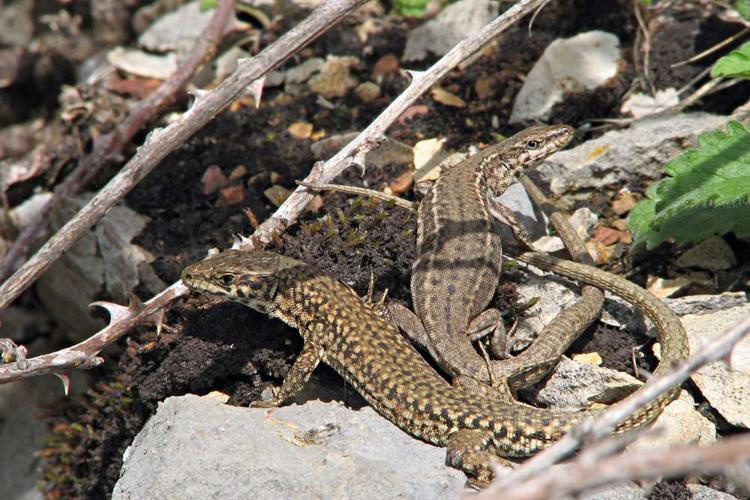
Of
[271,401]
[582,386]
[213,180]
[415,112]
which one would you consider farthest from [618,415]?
[213,180]

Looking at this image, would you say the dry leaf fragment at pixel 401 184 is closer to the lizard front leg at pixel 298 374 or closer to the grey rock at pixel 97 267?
the lizard front leg at pixel 298 374

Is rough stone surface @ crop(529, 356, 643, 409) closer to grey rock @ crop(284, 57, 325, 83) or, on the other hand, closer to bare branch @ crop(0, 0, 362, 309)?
bare branch @ crop(0, 0, 362, 309)

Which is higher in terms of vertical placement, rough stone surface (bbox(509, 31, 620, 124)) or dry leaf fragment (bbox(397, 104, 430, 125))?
rough stone surface (bbox(509, 31, 620, 124))

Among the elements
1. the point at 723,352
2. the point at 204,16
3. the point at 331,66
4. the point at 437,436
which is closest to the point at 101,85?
the point at 204,16

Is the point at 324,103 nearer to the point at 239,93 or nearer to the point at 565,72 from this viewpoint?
the point at 239,93

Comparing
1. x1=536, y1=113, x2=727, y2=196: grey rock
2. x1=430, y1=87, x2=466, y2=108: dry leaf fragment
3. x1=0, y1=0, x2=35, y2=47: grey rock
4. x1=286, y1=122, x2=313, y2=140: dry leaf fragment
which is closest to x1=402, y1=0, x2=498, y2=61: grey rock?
x1=430, y1=87, x2=466, y2=108: dry leaf fragment

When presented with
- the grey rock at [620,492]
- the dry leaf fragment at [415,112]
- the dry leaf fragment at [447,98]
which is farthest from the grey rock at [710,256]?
the dry leaf fragment at [415,112]

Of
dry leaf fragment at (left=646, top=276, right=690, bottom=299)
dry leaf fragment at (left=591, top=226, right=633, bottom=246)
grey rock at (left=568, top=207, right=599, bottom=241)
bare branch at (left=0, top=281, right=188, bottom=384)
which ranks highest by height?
bare branch at (left=0, top=281, right=188, bottom=384)

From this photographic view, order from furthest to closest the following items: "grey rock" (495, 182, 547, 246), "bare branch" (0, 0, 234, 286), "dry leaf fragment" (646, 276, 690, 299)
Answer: "bare branch" (0, 0, 234, 286) → "grey rock" (495, 182, 547, 246) → "dry leaf fragment" (646, 276, 690, 299)
